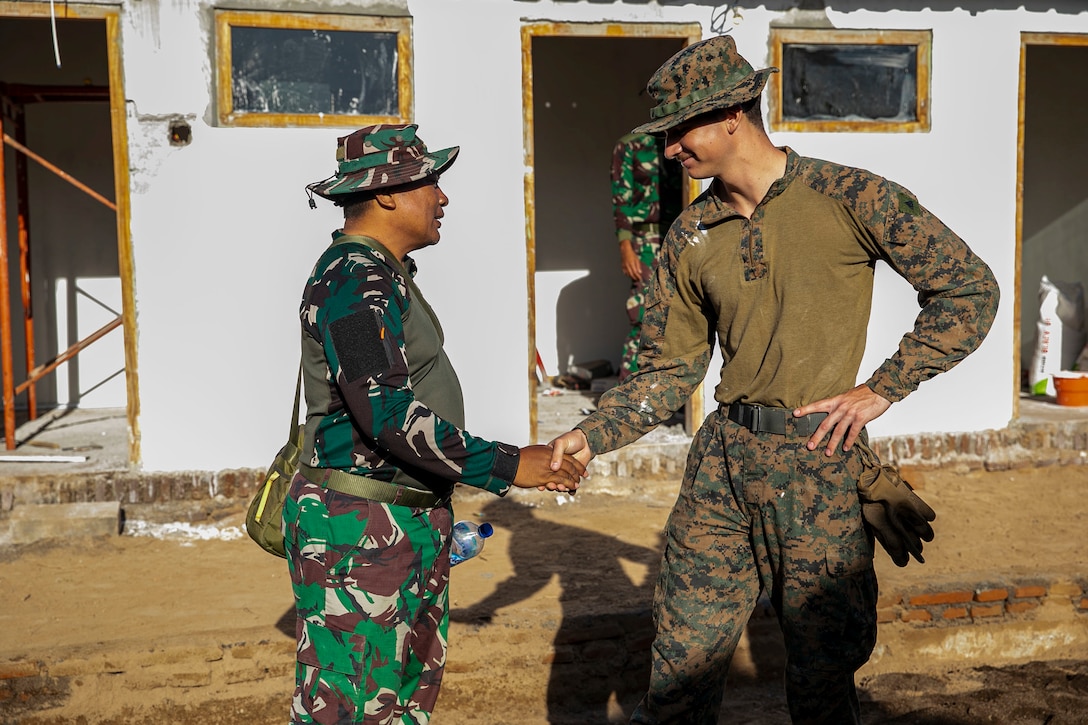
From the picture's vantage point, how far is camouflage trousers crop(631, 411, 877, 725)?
307 centimetres

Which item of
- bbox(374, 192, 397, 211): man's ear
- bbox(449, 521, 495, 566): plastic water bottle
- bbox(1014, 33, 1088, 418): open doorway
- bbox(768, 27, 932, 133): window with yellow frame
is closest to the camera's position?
bbox(374, 192, 397, 211): man's ear

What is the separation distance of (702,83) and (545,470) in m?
1.16

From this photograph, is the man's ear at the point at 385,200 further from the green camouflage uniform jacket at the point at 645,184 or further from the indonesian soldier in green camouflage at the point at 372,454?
the green camouflage uniform jacket at the point at 645,184

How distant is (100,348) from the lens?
29.6ft

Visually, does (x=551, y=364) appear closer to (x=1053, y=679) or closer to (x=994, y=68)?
(x=994, y=68)

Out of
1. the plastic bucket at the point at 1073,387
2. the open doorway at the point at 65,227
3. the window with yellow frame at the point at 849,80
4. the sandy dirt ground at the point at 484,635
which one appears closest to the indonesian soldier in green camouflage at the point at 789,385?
the sandy dirt ground at the point at 484,635

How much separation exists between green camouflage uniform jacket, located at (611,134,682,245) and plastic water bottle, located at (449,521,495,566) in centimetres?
466

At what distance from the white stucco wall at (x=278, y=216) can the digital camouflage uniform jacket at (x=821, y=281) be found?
3486 millimetres

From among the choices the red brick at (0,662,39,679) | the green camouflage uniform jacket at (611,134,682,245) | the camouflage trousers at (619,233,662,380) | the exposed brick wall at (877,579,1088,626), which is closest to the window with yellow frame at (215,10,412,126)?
the green camouflage uniform jacket at (611,134,682,245)

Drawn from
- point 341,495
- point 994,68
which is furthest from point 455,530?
point 994,68

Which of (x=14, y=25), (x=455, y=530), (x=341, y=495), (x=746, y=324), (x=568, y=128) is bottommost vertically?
(x=455, y=530)

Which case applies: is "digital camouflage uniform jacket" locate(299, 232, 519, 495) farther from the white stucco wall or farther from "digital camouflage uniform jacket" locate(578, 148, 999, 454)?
the white stucco wall

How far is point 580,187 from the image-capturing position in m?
10.3

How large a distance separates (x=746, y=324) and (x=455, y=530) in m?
1.09
